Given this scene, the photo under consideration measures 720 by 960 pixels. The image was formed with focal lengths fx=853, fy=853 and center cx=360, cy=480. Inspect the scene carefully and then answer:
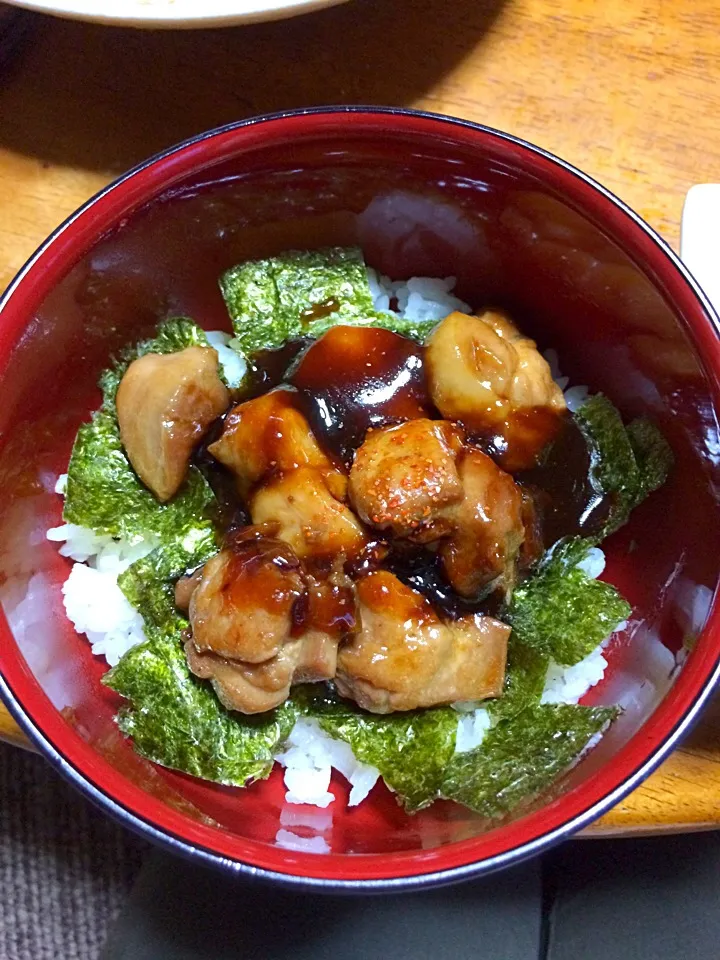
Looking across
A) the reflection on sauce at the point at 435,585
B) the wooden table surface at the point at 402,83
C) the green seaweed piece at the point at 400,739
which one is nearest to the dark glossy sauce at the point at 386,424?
the reflection on sauce at the point at 435,585

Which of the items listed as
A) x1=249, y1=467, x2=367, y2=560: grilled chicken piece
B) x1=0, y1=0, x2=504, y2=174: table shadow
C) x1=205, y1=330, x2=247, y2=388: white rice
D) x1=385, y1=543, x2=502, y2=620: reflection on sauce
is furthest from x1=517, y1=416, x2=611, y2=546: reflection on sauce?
x1=0, y1=0, x2=504, y2=174: table shadow

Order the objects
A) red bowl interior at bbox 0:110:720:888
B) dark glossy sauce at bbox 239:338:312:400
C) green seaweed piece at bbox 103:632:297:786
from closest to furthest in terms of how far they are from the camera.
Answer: red bowl interior at bbox 0:110:720:888 → green seaweed piece at bbox 103:632:297:786 → dark glossy sauce at bbox 239:338:312:400

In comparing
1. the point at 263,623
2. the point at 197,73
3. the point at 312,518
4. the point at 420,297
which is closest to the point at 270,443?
the point at 312,518

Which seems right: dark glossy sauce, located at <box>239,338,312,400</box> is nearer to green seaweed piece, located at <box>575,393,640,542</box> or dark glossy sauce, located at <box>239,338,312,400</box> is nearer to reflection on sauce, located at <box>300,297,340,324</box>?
reflection on sauce, located at <box>300,297,340,324</box>

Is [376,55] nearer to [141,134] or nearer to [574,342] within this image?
[141,134]

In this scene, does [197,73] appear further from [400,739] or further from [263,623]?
[400,739]

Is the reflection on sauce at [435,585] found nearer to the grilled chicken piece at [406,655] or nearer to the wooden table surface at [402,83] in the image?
the grilled chicken piece at [406,655]

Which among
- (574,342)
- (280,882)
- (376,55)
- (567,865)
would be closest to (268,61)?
(376,55)
